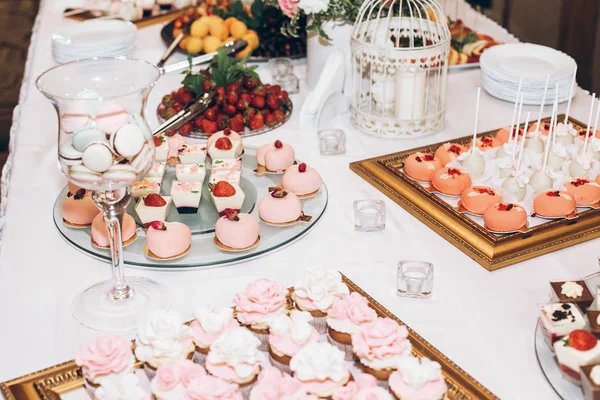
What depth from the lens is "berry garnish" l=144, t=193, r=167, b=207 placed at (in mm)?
1646

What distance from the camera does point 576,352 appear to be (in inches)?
45.6

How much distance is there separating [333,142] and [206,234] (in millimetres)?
577

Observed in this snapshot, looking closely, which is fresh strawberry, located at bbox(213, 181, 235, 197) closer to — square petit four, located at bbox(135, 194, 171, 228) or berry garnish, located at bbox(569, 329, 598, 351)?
square petit four, located at bbox(135, 194, 171, 228)

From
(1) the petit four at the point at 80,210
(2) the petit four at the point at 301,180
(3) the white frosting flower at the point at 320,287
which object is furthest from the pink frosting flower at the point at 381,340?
(1) the petit four at the point at 80,210

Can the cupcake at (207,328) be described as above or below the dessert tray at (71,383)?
above

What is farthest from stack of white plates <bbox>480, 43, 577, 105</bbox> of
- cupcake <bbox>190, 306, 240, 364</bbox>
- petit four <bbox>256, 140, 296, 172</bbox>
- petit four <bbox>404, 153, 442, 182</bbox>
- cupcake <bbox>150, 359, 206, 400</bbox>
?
cupcake <bbox>150, 359, 206, 400</bbox>

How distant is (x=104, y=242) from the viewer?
1.58 meters

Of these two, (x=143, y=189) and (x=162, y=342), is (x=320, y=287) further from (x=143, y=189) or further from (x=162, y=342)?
(x=143, y=189)

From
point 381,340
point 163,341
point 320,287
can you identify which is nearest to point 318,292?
point 320,287

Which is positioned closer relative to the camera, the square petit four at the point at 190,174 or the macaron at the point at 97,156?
the macaron at the point at 97,156

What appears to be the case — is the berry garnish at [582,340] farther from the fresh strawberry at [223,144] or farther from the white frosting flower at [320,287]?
the fresh strawberry at [223,144]

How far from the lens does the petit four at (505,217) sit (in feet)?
5.20

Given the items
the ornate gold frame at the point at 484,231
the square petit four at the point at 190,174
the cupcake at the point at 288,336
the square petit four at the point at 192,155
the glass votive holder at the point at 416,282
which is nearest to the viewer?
the cupcake at the point at 288,336

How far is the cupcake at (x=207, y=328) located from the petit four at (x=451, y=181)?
69cm
